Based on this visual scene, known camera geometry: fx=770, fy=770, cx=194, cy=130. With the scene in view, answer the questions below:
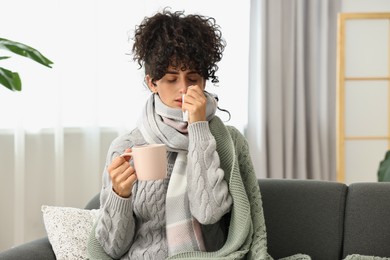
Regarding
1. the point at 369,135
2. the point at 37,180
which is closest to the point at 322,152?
the point at 369,135

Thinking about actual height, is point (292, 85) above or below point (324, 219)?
above

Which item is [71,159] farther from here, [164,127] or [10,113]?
[164,127]

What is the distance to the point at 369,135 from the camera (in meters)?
4.60

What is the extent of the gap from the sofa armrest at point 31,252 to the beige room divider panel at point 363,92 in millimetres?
2527

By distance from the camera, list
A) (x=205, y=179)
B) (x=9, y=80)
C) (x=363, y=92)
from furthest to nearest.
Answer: (x=363, y=92) < (x=205, y=179) < (x=9, y=80)

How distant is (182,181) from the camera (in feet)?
7.16

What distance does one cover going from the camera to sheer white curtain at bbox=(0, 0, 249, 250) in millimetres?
4137

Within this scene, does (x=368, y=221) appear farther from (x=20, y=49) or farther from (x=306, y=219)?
(x=20, y=49)

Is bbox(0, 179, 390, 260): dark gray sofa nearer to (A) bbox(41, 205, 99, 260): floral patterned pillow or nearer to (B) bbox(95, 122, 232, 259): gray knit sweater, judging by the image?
(A) bbox(41, 205, 99, 260): floral patterned pillow

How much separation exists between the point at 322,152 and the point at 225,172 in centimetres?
271

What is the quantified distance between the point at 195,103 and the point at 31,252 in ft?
2.12

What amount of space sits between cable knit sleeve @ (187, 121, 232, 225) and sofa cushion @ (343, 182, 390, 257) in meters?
0.44

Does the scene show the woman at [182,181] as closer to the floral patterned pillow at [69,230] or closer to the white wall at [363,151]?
the floral patterned pillow at [69,230]

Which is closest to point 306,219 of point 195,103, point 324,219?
point 324,219
